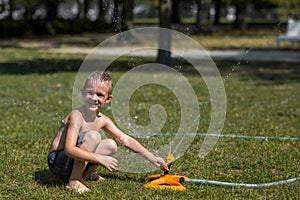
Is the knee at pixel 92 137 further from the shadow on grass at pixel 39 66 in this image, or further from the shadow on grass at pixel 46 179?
the shadow on grass at pixel 39 66

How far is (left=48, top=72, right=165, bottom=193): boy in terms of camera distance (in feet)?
12.3

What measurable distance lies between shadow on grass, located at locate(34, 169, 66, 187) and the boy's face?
597mm

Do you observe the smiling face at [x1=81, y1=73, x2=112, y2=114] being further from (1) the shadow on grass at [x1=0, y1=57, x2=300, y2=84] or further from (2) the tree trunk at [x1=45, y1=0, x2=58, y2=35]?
(2) the tree trunk at [x1=45, y1=0, x2=58, y2=35]

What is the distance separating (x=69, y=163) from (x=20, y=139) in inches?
65.9

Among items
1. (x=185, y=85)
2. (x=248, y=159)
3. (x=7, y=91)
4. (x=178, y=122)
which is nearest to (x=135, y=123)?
(x=178, y=122)

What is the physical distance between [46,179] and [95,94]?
77cm

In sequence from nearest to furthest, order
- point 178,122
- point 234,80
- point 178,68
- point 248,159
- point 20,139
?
1. point 248,159
2. point 20,139
3. point 178,122
4. point 234,80
5. point 178,68

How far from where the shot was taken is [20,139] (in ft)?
17.7

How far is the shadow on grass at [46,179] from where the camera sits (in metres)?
4.02

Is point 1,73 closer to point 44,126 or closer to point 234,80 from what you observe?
point 234,80

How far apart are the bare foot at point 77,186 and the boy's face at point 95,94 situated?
0.50 metres

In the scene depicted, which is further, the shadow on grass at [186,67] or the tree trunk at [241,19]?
the tree trunk at [241,19]

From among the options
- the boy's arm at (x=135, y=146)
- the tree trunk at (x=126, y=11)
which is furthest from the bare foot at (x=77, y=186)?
the tree trunk at (x=126, y=11)

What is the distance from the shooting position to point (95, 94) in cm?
384
